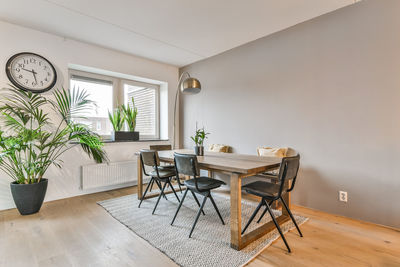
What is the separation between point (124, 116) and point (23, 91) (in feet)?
4.89

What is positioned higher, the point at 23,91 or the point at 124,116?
the point at 23,91

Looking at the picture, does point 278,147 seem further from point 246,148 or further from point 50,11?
point 50,11

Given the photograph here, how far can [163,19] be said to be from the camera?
2730mm

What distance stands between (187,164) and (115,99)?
275cm

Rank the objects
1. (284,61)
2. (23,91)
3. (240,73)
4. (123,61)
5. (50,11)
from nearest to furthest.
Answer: (50,11), (23,91), (284,61), (240,73), (123,61)

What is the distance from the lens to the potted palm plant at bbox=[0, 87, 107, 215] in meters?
2.53

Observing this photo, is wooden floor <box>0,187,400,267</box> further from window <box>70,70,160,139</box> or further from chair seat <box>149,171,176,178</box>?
window <box>70,70,160,139</box>

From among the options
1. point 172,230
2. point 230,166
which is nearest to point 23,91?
point 172,230


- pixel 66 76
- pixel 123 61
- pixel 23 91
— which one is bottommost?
pixel 23 91

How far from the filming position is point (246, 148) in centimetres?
345

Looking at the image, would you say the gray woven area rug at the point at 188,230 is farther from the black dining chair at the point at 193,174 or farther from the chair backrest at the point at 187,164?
the chair backrest at the point at 187,164

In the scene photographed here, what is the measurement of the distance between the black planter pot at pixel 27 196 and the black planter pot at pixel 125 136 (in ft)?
4.44

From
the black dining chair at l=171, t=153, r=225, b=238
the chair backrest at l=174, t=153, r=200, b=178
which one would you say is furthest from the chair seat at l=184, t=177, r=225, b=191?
the chair backrest at l=174, t=153, r=200, b=178

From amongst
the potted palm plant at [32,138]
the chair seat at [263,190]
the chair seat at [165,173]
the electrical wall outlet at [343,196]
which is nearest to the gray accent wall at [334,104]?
the electrical wall outlet at [343,196]
